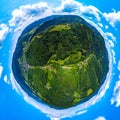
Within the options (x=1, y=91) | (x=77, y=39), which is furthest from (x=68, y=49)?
(x=1, y=91)

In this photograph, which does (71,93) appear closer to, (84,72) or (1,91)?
(84,72)

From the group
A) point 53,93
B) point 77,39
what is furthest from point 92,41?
point 53,93

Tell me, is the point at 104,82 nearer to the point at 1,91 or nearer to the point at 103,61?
the point at 103,61

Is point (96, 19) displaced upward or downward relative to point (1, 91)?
upward

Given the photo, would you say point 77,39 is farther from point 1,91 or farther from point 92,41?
point 1,91

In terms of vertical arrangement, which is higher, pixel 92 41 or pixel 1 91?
pixel 92 41
